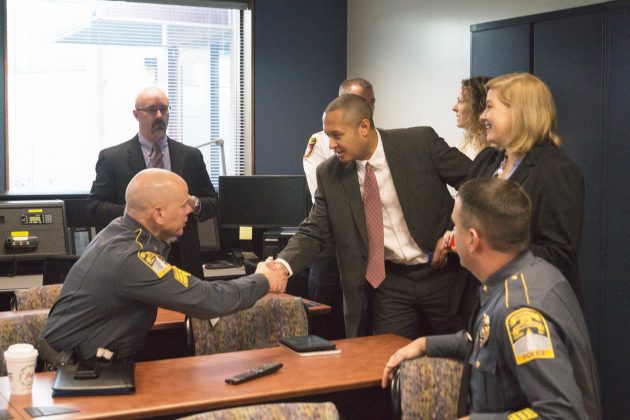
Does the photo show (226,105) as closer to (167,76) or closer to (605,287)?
(167,76)

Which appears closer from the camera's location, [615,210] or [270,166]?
[615,210]

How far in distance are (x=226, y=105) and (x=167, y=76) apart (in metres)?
0.52

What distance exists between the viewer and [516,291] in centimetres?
212

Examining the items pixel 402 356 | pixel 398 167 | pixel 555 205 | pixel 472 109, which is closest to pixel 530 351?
pixel 402 356

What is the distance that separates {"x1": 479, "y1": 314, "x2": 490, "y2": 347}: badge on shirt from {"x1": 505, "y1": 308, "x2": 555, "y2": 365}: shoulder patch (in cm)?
11

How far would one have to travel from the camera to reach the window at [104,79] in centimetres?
567

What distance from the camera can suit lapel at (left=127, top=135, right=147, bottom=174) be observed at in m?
4.62

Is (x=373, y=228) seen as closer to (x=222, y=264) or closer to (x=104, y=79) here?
(x=222, y=264)

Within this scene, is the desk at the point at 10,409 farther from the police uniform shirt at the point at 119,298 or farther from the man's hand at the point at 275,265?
the man's hand at the point at 275,265

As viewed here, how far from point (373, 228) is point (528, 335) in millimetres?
1558

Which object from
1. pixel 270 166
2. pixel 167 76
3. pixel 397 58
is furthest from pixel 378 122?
pixel 167 76

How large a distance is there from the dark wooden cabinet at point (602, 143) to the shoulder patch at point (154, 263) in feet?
7.34

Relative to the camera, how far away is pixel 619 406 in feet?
12.9

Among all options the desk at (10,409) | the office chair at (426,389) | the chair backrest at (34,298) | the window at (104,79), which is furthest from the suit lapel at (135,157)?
the office chair at (426,389)
